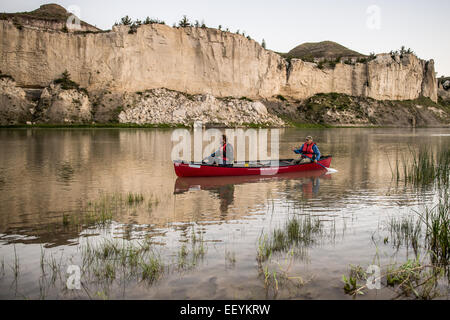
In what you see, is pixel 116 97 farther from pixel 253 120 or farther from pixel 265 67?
pixel 265 67

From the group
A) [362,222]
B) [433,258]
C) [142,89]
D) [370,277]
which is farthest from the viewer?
[142,89]

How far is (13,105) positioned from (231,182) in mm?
56002

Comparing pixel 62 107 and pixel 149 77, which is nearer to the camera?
pixel 62 107

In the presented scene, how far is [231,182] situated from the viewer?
15.5 meters

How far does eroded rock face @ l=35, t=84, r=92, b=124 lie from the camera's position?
60438mm

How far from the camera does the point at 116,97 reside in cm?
6825

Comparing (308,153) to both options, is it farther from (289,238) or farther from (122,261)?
(122,261)

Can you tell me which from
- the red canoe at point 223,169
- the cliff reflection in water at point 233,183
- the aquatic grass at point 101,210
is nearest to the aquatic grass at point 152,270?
the aquatic grass at point 101,210

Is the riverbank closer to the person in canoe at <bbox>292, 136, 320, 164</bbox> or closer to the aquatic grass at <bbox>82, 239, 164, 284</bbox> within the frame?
the person in canoe at <bbox>292, 136, 320, 164</bbox>

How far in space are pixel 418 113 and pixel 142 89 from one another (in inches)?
3233

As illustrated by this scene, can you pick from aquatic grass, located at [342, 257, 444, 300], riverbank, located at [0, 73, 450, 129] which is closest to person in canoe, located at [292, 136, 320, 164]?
aquatic grass, located at [342, 257, 444, 300]

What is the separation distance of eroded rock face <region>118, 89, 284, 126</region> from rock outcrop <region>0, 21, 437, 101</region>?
9.08 ft

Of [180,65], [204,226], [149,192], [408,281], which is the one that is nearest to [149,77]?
[180,65]

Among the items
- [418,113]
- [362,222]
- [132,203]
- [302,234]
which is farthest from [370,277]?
[418,113]
